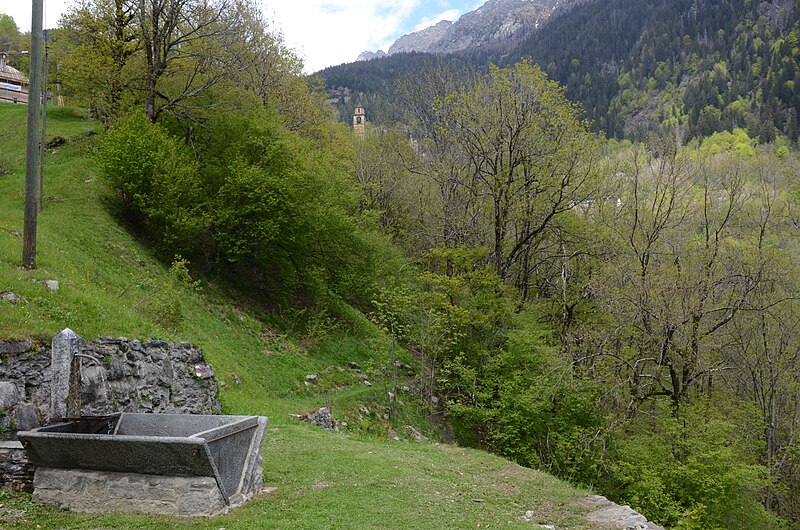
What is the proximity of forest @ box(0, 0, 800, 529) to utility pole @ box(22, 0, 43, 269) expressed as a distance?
30.1 feet

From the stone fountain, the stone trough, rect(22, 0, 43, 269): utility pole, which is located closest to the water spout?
the stone fountain

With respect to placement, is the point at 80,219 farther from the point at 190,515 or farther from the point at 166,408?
the point at 190,515

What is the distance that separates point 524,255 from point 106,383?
1986 cm

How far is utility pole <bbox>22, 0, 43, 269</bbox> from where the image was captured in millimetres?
11289

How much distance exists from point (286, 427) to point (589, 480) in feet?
36.0

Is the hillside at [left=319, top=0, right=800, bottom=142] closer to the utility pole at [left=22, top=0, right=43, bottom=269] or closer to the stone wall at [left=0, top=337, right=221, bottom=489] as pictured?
the utility pole at [left=22, top=0, right=43, bottom=269]

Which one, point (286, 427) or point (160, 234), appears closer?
point (286, 427)

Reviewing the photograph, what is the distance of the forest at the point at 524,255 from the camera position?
60.8 ft

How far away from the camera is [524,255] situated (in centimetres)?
2589

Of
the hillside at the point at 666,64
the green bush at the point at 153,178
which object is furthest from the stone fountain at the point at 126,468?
the hillside at the point at 666,64

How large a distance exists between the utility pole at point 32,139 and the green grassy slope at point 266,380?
0.51 metres

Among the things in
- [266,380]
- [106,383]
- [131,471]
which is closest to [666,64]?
[266,380]

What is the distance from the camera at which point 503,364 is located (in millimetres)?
21375

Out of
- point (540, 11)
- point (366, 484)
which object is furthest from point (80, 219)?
point (540, 11)
